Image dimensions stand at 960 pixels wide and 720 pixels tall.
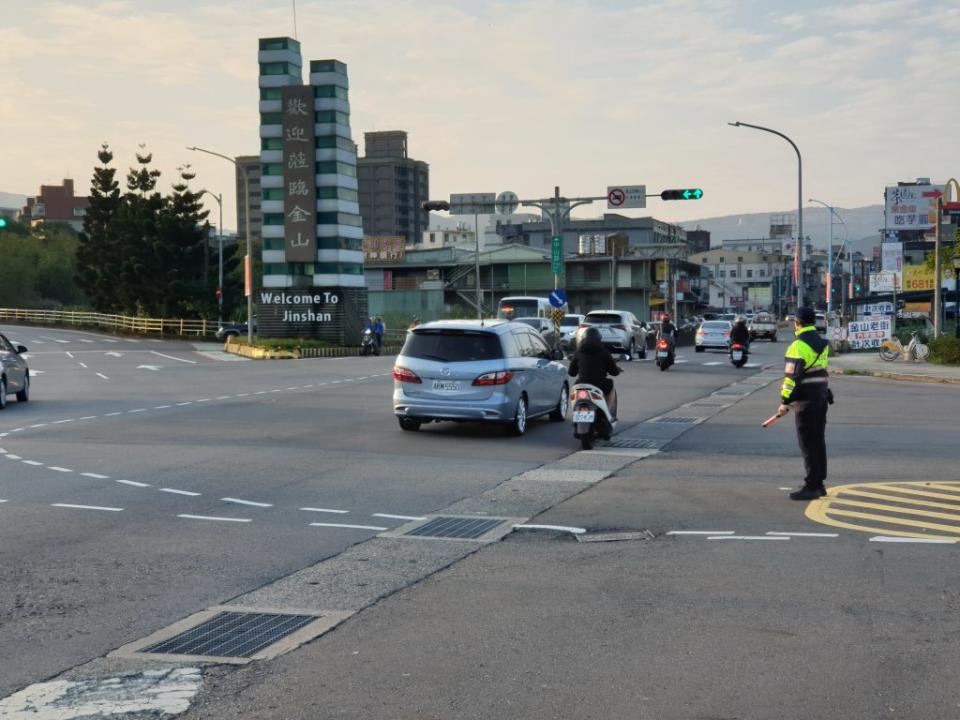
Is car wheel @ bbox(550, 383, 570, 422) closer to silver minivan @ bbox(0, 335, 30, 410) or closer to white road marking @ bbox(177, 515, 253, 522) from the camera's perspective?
white road marking @ bbox(177, 515, 253, 522)

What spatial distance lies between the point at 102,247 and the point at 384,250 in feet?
118

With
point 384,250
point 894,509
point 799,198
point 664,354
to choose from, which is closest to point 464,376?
point 894,509

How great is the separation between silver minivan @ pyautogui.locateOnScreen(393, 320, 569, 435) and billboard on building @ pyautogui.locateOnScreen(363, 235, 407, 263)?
314 ft

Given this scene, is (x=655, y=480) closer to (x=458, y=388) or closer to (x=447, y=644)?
(x=458, y=388)

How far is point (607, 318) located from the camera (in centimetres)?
4594

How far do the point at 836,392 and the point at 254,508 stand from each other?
63.0 ft

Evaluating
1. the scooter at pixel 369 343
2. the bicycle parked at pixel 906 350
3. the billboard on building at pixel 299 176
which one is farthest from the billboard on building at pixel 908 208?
the bicycle parked at pixel 906 350

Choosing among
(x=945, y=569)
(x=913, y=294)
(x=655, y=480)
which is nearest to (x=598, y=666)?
(x=945, y=569)

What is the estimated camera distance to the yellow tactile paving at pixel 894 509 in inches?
401

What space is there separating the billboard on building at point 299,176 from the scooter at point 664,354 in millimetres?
27602

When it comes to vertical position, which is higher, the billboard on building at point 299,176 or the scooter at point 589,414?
the billboard on building at point 299,176

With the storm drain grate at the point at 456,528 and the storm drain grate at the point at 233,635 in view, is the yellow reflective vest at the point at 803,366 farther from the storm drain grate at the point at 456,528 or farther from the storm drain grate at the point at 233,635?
the storm drain grate at the point at 233,635

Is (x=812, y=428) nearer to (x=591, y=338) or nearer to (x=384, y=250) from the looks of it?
(x=591, y=338)

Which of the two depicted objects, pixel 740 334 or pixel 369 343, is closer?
pixel 740 334
